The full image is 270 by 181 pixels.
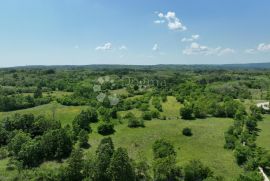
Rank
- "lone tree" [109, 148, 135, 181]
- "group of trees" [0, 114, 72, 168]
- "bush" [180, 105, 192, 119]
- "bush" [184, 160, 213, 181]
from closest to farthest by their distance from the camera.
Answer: "lone tree" [109, 148, 135, 181], "bush" [184, 160, 213, 181], "group of trees" [0, 114, 72, 168], "bush" [180, 105, 192, 119]

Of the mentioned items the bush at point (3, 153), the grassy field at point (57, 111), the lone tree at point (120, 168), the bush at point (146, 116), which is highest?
the lone tree at point (120, 168)

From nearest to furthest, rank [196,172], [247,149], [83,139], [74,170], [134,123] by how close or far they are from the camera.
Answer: [74,170]
[196,172]
[247,149]
[83,139]
[134,123]

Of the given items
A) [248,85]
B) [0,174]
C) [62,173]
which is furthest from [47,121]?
[248,85]

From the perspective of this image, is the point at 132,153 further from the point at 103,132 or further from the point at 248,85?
the point at 248,85

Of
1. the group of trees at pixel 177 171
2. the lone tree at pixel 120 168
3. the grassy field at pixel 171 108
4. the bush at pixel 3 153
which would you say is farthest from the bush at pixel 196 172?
the grassy field at pixel 171 108

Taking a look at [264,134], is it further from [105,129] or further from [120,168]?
[120,168]

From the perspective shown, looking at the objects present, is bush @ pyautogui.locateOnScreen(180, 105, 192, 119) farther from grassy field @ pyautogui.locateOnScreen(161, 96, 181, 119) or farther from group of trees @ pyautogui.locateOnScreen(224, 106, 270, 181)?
group of trees @ pyautogui.locateOnScreen(224, 106, 270, 181)

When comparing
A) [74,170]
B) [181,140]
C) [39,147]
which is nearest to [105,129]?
[181,140]

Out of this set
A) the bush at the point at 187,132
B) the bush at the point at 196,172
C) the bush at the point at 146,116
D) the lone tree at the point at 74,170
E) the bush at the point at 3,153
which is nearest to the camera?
the lone tree at the point at 74,170

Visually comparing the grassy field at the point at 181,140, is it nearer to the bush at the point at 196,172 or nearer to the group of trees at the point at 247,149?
the group of trees at the point at 247,149

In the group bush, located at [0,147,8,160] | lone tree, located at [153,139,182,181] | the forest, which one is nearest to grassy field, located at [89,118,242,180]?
the forest

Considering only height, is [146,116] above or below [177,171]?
above
